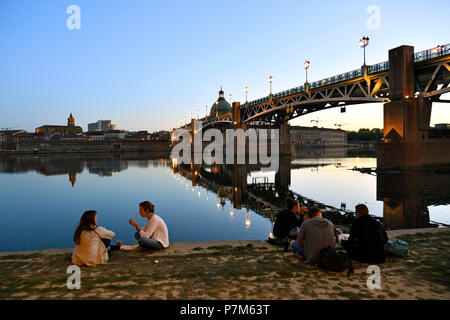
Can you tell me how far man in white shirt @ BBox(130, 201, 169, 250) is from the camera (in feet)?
23.3

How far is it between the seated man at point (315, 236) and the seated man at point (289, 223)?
1.10m

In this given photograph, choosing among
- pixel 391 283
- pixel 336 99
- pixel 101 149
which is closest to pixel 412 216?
pixel 391 283

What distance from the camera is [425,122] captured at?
1235 inches

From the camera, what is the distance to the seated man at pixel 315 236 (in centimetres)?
589

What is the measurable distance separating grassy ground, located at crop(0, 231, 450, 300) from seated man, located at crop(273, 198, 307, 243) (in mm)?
511

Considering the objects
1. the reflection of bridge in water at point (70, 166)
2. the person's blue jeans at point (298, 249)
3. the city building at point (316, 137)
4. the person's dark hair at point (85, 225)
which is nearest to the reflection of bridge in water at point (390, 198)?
the person's blue jeans at point (298, 249)

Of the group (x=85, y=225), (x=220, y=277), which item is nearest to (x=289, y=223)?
(x=220, y=277)

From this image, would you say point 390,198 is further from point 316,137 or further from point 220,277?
point 316,137

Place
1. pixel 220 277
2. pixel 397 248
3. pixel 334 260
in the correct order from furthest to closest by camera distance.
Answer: pixel 397 248
pixel 334 260
pixel 220 277

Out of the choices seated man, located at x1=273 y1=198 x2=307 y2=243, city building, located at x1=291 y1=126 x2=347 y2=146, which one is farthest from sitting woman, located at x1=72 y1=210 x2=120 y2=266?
city building, located at x1=291 y1=126 x2=347 y2=146

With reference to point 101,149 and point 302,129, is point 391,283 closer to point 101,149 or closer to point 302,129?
point 101,149

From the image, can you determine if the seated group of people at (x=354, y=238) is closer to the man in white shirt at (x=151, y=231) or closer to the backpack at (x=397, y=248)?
the backpack at (x=397, y=248)

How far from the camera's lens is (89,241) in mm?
6250

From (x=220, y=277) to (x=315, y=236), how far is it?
1.99 meters
